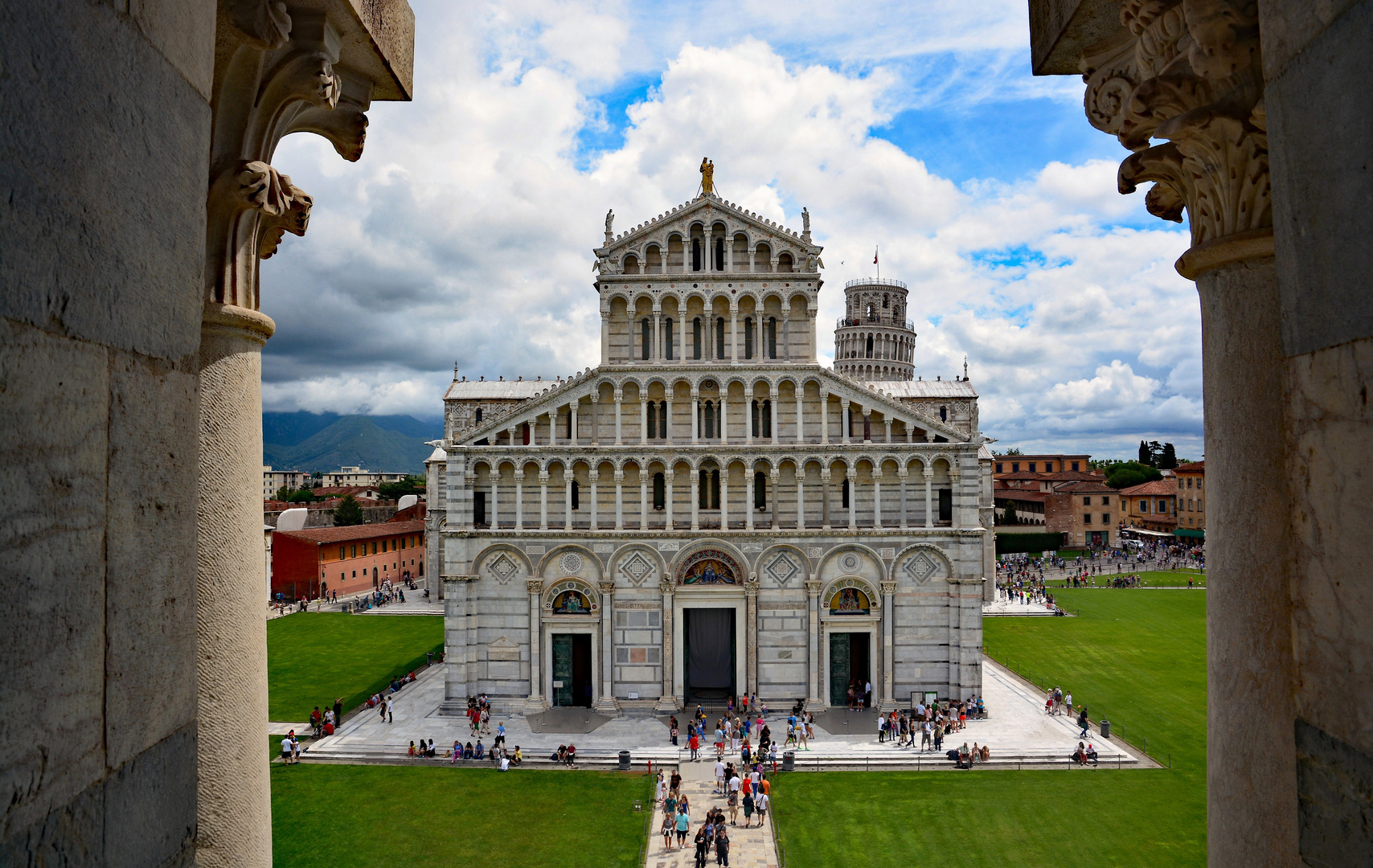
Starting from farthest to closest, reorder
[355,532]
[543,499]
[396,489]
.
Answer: [396,489] < [355,532] < [543,499]

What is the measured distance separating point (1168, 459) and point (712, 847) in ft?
408

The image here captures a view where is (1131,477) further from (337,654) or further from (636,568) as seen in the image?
(337,654)

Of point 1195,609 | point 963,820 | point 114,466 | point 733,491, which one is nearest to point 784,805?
point 963,820

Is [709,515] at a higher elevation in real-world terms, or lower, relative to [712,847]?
higher

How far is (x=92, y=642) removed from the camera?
2459 millimetres

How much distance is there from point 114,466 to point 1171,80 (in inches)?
210

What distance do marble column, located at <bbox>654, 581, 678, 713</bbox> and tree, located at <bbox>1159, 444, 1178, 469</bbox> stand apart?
380 feet

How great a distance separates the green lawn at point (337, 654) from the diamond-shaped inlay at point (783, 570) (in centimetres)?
1834

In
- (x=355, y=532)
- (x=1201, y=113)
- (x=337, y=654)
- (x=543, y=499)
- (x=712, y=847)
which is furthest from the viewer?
(x=355, y=532)

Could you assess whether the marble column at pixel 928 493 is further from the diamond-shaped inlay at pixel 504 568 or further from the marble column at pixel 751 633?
the diamond-shaped inlay at pixel 504 568

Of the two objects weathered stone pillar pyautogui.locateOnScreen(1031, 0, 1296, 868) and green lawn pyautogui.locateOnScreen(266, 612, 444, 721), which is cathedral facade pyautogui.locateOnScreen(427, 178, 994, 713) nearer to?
green lawn pyautogui.locateOnScreen(266, 612, 444, 721)

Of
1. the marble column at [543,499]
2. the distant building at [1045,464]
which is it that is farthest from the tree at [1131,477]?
the marble column at [543,499]

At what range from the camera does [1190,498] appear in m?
85.8

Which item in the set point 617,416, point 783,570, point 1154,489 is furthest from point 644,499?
point 1154,489
